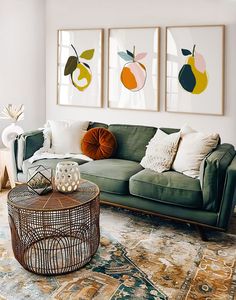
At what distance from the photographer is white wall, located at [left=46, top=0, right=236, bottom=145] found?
13.5 feet

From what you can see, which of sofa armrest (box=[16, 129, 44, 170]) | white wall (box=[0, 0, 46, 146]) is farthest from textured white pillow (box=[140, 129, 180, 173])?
white wall (box=[0, 0, 46, 146])

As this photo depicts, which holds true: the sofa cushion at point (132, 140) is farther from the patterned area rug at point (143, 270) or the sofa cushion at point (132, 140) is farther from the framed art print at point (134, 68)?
the patterned area rug at point (143, 270)

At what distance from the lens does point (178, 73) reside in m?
4.37

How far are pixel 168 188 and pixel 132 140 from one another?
105 cm

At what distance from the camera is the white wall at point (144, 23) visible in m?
4.12

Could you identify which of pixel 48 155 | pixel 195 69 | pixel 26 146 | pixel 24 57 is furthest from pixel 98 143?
pixel 24 57

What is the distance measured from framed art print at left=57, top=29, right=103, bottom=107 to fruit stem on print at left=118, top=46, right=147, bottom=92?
357mm

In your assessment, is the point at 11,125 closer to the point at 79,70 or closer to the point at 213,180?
the point at 79,70

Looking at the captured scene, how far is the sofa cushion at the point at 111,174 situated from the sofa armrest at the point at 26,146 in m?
0.70

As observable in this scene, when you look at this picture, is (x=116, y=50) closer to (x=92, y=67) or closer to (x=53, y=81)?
(x=92, y=67)

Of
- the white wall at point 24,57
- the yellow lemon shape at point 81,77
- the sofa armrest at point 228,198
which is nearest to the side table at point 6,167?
the white wall at point 24,57

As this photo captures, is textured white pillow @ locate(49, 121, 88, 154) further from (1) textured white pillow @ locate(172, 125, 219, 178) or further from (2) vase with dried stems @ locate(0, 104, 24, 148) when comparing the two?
(1) textured white pillow @ locate(172, 125, 219, 178)

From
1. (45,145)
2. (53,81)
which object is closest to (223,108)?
(45,145)

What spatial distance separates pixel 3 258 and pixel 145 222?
1.34 metres
